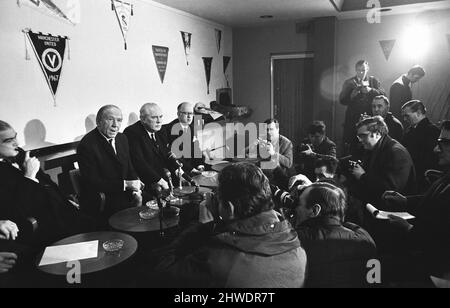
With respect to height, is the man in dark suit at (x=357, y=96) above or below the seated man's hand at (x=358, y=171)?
above

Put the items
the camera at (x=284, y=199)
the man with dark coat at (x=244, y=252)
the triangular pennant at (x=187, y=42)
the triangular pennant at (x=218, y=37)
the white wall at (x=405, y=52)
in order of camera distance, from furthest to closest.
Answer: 1. the triangular pennant at (x=218, y=37)
2. the white wall at (x=405, y=52)
3. the triangular pennant at (x=187, y=42)
4. the camera at (x=284, y=199)
5. the man with dark coat at (x=244, y=252)

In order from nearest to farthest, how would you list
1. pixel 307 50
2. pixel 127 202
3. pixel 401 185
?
pixel 401 185 < pixel 127 202 < pixel 307 50

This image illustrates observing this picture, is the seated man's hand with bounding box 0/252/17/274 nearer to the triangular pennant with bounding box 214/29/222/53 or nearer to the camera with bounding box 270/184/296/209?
the camera with bounding box 270/184/296/209

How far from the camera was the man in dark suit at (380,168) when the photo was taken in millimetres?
3027

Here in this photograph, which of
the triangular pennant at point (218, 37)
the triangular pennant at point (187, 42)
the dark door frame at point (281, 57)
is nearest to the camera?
the triangular pennant at point (187, 42)

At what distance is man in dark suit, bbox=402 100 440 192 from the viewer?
3.91 m

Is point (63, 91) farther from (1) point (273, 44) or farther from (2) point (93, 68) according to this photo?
(1) point (273, 44)

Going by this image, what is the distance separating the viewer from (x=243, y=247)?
145 centimetres

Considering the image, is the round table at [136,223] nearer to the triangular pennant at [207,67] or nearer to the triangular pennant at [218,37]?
the triangular pennant at [207,67]

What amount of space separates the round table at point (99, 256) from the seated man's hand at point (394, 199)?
1954 mm

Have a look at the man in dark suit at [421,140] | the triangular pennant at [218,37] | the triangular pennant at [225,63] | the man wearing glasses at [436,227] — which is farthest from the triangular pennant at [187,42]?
the man wearing glasses at [436,227]

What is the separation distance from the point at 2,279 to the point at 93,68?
2.58 m

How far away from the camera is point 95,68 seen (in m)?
4.04
